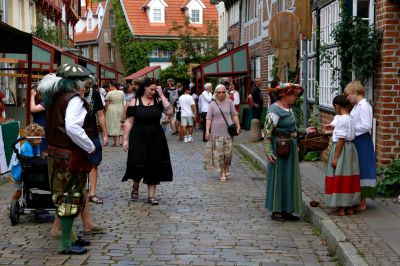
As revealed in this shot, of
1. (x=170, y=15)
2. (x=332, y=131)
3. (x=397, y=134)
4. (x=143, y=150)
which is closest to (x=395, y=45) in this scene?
(x=397, y=134)

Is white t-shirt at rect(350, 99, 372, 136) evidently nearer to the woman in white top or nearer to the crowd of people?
the crowd of people

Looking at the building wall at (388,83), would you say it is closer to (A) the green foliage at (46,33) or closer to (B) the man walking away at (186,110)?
(B) the man walking away at (186,110)

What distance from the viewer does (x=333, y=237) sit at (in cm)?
721

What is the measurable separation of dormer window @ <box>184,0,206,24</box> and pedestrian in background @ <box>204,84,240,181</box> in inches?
1797

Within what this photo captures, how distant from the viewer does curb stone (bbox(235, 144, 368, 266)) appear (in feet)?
20.7

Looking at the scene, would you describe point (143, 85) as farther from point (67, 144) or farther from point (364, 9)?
point (364, 9)

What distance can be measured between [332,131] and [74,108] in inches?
134

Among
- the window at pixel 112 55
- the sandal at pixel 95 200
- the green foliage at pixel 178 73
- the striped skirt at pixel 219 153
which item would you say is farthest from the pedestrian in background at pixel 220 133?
the window at pixel 112 55

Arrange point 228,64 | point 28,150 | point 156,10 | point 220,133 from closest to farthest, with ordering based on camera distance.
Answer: point 28,150, point 220,133, point 228,64, point 156,10

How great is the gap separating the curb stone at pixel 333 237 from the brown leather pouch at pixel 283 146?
0.78 meters

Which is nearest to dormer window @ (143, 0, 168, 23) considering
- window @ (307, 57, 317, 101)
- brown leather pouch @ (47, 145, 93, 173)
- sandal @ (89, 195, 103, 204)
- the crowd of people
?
window @ (307, 57, 317, 101)

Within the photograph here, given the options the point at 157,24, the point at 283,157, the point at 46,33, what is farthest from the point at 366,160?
the point at 157,24

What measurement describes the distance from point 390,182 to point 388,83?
59.1 inches

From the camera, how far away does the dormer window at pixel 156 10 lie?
57438 mm
